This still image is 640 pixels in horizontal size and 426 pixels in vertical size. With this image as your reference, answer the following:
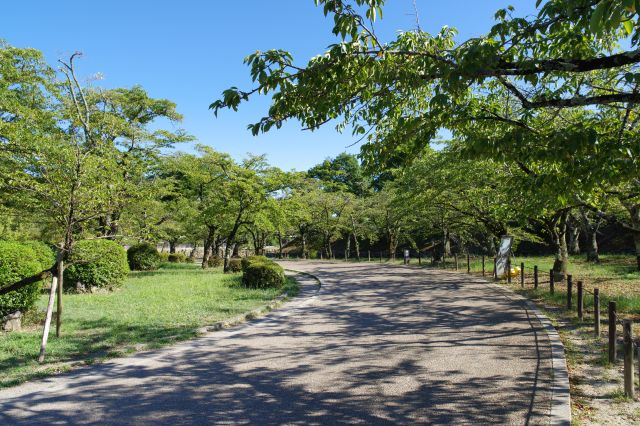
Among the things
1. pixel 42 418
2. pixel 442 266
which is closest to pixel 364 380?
pixel 42 418

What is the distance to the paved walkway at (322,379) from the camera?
4.45 metres

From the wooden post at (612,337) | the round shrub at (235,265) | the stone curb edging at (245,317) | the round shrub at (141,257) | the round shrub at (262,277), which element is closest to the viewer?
the wooden post at (612,337)

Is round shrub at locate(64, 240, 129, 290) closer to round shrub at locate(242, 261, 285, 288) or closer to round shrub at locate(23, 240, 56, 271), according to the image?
round shrub at locate(23, 240, 56, 271)

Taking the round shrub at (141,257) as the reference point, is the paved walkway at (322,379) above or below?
below

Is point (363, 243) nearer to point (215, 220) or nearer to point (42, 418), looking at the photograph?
point (215, 220)

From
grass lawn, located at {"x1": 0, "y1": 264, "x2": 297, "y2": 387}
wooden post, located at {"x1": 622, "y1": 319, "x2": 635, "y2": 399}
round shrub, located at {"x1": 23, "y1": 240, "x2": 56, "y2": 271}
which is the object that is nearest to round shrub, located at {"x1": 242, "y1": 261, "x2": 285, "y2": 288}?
grass lawn, located at {"x1": 0, "y1": 264, "x2": 297, "y2": 387}

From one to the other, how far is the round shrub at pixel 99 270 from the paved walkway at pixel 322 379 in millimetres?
7019

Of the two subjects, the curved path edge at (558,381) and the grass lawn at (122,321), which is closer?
the curved path edge at (558,381)

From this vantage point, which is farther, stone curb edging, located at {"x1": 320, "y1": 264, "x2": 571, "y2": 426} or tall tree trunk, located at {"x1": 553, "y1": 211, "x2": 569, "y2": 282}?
tall tree trunk, located at {"x1": 553, "y1": 211, "x2": 569, "y2": 282}

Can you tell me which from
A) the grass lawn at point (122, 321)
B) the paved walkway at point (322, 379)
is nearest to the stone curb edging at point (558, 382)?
the paved walkway at point (322, 379)

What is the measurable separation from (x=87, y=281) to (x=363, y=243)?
37.6 meters

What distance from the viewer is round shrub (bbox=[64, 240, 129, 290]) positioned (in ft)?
42.2

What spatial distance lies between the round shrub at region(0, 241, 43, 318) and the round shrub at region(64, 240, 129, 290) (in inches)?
121

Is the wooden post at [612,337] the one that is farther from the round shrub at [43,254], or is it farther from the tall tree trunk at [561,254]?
the round shrub at [43,254]
